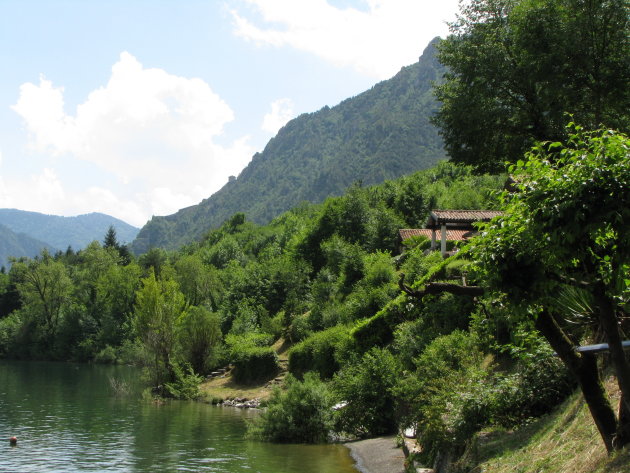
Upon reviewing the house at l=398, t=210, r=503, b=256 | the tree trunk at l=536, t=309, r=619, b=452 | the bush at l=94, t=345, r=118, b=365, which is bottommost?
the bush at l=94, t=345, r=118, b=365

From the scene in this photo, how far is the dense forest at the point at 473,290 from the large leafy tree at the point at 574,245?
27 mm

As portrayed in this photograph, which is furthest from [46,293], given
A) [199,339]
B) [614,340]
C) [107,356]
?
[614,340]

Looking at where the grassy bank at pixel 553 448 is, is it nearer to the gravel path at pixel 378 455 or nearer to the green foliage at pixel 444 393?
the green foliage at pixel 444 393

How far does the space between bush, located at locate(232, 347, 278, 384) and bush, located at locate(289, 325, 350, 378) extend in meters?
3.66

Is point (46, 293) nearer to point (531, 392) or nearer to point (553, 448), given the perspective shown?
point (531, 392)

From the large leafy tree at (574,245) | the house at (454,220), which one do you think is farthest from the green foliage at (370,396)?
the large leafy tree at (574,245)

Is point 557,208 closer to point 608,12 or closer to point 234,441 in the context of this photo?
point 608,12

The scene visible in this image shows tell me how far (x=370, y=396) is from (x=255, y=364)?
22524 millimetres

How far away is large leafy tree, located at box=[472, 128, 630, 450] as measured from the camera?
24.7 feet

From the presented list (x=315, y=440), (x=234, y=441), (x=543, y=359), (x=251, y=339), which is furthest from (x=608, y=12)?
(x=251, y=339)

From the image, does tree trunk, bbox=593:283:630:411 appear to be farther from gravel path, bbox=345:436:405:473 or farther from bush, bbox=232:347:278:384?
bush, bbox=232:347:278:384

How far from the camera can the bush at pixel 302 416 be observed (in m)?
25.6

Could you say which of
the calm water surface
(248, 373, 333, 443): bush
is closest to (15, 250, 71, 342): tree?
the calm water surface

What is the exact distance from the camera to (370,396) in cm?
2444
